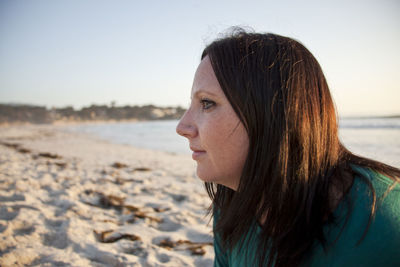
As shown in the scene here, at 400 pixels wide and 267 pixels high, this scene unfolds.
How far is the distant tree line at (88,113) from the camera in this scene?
162 feet

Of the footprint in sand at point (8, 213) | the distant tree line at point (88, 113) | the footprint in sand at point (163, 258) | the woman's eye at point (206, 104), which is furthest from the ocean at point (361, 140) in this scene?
the distant tree line at point (88, 113)

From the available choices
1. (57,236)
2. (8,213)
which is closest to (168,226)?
(57,236)

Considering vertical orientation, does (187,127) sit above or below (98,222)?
above

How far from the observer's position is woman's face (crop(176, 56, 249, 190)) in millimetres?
1006

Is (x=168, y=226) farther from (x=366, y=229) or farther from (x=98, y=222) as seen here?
(x=366, y=229)

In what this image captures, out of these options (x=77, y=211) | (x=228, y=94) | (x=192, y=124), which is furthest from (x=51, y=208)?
(x=228, y=94)

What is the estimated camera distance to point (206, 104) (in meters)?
1.08

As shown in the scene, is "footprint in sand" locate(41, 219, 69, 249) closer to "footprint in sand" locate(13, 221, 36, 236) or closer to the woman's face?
"footprint in sand" locate(13, 221, 36, 236)

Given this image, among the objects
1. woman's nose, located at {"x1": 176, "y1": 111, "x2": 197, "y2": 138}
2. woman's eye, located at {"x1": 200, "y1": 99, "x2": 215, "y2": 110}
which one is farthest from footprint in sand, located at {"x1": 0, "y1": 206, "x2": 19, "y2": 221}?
woman's eye, located at {"x1": 200, "y1": 99, "x2": 215, "y2": 110}

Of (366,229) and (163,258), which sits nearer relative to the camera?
(366,229)

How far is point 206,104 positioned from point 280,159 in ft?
1.31

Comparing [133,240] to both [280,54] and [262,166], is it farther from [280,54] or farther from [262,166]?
[280,54]

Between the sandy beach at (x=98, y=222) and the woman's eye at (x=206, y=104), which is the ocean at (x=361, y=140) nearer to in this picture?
the sandy beach at (x=98, y=222)

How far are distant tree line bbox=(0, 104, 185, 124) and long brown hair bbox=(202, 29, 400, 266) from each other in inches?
1986
